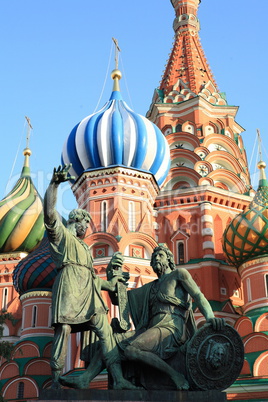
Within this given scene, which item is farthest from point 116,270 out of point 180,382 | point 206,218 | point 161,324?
point 206,218

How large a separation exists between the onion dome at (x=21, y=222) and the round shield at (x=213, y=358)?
63.2ft

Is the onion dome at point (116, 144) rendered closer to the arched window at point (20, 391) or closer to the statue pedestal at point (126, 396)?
the arched window at point (20, 391)

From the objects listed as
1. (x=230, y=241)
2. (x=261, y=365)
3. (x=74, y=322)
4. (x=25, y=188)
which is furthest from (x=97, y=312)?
(x=25, y=188)

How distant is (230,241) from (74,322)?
13934mm

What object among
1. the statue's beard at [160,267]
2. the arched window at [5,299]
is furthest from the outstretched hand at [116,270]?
the arched window at [5,299]

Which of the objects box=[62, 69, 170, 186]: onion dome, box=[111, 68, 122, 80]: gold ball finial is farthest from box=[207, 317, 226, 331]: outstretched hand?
box=[111, 68, 122, 80]: gold ball finial

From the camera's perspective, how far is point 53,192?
5.19m

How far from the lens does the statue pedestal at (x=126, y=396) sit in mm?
4691

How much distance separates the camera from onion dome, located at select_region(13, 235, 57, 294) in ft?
66.8

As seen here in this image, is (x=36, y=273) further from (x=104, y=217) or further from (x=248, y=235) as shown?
(x=248, y=235)

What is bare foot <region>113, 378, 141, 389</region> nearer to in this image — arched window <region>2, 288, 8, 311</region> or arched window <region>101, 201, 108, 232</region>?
arched window <region>101, 201, 108, 232</region>

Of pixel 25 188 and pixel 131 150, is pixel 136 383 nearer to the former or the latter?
pixel 131 150

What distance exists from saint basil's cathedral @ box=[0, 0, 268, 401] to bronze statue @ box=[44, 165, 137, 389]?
10.2m

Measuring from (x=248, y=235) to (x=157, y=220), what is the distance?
162 inches
